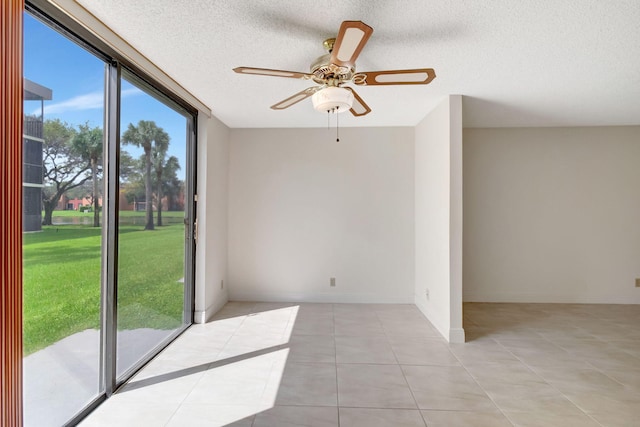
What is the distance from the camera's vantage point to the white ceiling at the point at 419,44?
5.99 ft

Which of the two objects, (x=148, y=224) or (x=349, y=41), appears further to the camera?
(x=148, y=224)

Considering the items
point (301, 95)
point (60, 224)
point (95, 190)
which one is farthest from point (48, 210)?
point (301, 95)

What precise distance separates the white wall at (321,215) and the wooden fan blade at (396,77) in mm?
2475

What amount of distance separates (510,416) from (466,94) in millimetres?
2734

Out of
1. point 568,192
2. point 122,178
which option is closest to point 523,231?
point 568,192

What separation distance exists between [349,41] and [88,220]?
6.32 feet

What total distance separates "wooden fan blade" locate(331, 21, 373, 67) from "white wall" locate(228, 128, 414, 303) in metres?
2.69

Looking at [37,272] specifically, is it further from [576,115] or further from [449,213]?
[576,115]

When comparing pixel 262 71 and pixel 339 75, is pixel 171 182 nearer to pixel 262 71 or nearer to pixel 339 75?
pixel 262 71

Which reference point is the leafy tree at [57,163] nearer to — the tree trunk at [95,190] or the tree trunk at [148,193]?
the tree trunk at [95,190]

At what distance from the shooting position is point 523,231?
15.0ft

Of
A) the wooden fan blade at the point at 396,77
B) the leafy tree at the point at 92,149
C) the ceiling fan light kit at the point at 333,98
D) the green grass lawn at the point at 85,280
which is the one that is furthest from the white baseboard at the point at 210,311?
the wooden fan blade at the point at 396,77

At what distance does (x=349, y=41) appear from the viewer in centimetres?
164

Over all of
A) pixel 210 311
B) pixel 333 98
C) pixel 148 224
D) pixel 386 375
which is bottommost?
pixel 386 375
